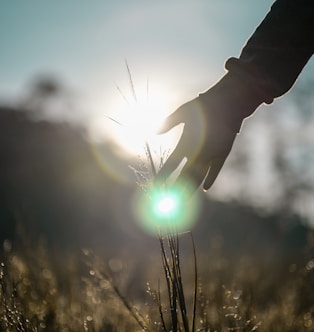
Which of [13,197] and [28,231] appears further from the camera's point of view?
[13,197]

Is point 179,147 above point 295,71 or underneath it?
underneath

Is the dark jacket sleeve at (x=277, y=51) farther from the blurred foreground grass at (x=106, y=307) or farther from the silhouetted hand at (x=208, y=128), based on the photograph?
the blurred foreground grass at (x=106, y=307)

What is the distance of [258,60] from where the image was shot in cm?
207

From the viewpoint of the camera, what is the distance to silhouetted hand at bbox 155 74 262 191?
76.6 inches

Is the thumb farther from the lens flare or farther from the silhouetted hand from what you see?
the lens flare

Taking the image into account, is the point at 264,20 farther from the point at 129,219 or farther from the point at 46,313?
the point at 129,219

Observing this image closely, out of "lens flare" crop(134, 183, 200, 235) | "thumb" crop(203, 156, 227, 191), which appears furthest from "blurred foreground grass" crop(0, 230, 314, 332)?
"thumb" crop(203, 156, 227, 191)

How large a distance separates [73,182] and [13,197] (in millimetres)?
4289

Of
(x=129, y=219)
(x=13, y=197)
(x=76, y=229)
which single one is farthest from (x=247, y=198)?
(x=13, y=197)

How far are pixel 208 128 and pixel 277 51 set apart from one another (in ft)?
1.38

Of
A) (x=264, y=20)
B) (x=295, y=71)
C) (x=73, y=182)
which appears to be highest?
(x=73, y=182)

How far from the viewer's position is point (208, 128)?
2.00 metres

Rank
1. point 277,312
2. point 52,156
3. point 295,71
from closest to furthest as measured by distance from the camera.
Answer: point 295,71 → point 277,312 → point 52,156

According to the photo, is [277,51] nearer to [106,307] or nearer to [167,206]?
[167,206]
